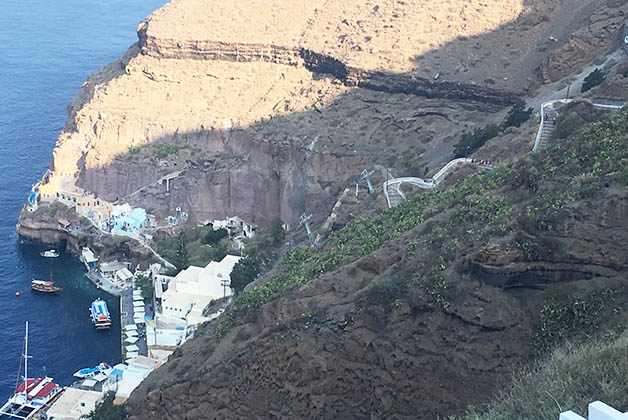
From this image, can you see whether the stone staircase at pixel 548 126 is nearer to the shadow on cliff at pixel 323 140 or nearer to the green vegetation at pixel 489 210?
the green vegetation at pixel 489 210

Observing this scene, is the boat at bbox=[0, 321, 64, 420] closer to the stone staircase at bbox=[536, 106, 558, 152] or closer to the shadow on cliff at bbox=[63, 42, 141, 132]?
the stone staircase at bbox=[536, 106, 558, 152]

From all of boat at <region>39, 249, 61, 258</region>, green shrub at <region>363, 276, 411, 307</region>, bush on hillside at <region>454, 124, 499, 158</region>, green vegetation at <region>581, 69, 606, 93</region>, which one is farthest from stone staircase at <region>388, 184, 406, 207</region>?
boat at <region>39, 249, 61, 258</region>

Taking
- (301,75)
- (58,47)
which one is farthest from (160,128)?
(58,47)

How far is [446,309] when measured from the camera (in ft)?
79.7

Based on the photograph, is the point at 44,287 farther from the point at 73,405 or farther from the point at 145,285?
the point at 73,405

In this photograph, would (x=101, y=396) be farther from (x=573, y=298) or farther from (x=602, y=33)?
(x=602, y=33)

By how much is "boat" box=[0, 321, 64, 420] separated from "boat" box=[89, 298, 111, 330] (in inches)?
290

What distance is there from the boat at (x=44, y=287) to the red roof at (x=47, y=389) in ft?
41.7

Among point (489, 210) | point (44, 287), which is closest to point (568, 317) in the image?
→ point (489, 210)

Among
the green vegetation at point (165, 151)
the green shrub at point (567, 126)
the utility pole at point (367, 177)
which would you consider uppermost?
the green shrub at point (567, 126)

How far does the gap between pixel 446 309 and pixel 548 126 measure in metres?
22.5

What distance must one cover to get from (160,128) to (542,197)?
5374 centimetres

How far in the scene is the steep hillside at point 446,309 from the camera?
23391 millimetres

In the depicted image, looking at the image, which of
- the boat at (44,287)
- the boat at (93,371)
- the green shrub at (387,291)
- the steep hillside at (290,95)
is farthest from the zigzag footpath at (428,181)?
the boat at (44,287)
